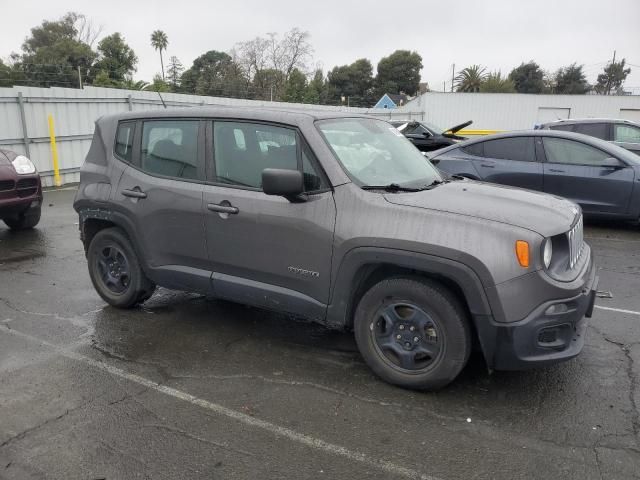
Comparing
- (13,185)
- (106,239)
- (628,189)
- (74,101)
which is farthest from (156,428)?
(74,101)

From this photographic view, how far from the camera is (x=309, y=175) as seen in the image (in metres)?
3.81

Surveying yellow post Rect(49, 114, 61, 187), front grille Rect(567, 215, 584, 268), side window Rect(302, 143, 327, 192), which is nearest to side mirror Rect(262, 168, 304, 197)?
side window Rect(302, 143, 327, 192)

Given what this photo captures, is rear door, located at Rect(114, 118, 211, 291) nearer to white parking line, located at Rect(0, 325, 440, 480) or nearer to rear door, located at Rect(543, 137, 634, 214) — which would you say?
white parking line, located at Rect(0, 325, 440, 480)

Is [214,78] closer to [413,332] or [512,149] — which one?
[512,149]

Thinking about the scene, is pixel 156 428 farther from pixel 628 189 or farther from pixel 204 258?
pixel 628 189

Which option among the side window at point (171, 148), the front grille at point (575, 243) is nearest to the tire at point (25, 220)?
the side window at point (171, 148)

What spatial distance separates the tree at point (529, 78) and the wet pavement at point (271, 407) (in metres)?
75.5

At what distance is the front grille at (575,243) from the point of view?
11.4 ft

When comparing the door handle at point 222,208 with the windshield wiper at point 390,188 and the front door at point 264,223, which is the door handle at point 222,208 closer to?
the front door at point 264,223

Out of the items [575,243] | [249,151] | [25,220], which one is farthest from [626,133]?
[25,220]

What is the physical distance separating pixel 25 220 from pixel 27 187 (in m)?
0.69

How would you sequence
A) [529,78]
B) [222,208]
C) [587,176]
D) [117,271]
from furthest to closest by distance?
[529,78]
[587,176]
[117,271]
[222,208]

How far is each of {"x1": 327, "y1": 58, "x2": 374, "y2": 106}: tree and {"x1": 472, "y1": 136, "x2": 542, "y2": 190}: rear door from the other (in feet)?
185

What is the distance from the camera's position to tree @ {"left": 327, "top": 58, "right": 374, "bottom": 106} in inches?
2534
